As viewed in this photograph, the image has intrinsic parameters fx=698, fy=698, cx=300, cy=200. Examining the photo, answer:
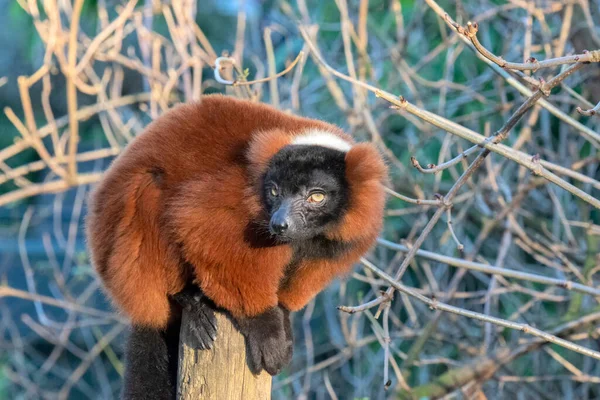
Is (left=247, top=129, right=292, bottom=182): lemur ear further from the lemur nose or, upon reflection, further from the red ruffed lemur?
the lemur nose

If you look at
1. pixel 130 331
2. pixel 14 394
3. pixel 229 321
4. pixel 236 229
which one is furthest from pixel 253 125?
pixel 14 394

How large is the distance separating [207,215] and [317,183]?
17.3 inches

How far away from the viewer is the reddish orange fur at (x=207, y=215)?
253 cm

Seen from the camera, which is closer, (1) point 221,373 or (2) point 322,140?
(1) point 221,373

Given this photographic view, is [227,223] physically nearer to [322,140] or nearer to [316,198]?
[316,198]

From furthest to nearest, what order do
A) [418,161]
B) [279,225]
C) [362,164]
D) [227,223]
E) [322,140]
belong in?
[418,161]
[322,140]
[362,164]
[227,223]
[279,225]

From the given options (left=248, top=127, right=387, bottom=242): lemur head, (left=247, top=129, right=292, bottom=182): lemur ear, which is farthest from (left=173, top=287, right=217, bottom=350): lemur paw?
(left=247, top=129, right=292, bottom=182): lemur ear

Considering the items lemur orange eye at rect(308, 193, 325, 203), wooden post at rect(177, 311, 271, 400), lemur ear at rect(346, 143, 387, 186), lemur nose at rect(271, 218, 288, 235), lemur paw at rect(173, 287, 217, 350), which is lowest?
wooden post at rect(177, 311, 271, 400)

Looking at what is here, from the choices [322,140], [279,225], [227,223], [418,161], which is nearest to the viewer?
[279,225]

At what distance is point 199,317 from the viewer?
2.60 metres

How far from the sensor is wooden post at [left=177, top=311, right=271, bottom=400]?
249 cm

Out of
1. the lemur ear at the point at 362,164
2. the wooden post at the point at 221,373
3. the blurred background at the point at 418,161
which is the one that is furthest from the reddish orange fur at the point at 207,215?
the blurred background at the point at 418,161

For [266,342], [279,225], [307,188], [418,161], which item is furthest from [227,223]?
[418,161]

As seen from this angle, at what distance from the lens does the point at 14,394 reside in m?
7.48
